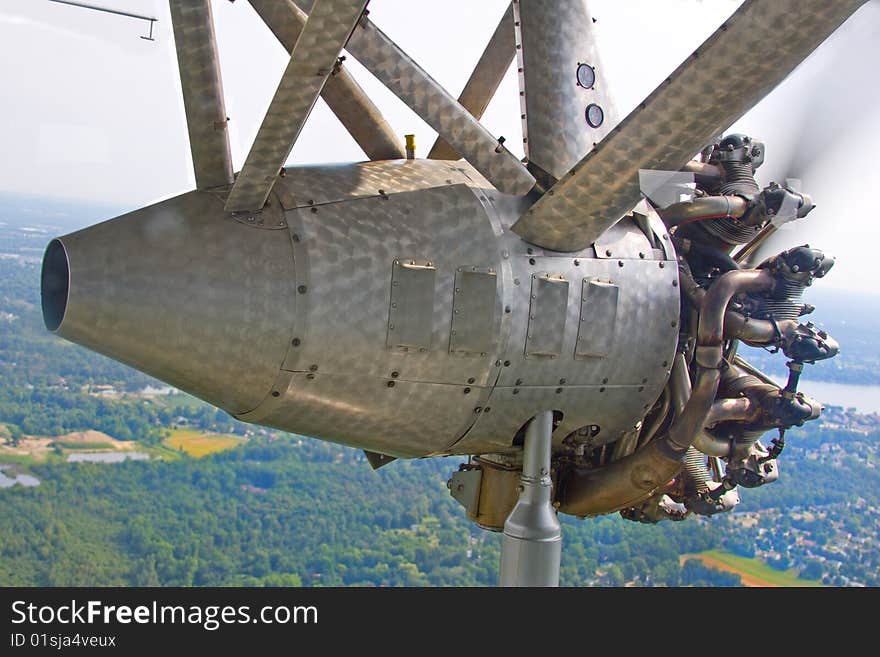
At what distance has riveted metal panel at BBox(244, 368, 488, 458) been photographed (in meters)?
3.90

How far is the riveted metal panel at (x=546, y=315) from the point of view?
412 centimetres

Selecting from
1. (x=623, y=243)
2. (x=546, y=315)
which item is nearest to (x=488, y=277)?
(x=546, y=315)

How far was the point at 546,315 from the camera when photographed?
13.6ft

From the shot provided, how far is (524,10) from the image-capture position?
4699mm

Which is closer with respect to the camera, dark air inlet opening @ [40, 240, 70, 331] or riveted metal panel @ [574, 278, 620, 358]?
dark air inlet opening @ [40, 240, 70, 331]

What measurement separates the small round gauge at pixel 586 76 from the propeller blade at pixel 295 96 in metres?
1.56

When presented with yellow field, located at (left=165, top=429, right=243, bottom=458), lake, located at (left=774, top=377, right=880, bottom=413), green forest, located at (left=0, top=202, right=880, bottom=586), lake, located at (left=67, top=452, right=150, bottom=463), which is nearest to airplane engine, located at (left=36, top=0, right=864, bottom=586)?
lake, located at (left=774, top=377, right=880, bottom=413)

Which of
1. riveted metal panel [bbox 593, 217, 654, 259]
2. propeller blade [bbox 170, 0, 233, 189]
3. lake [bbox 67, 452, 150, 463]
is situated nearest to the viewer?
propeller blade [bbox 170, 0, 233, 189]

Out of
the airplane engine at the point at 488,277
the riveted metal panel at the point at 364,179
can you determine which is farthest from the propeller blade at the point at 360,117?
the riveted metal panel at the point at 364,179

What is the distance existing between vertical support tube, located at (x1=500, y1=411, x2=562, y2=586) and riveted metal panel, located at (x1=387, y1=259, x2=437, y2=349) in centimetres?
72

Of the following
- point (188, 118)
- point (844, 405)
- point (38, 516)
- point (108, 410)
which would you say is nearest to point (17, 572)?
point (38, 516)

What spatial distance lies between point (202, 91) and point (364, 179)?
Result: 73 cm

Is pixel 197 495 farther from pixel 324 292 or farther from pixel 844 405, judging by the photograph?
pixel 324 292

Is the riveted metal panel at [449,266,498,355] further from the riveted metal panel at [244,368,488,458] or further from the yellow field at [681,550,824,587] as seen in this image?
the yellow field at [681,550,824,587]
